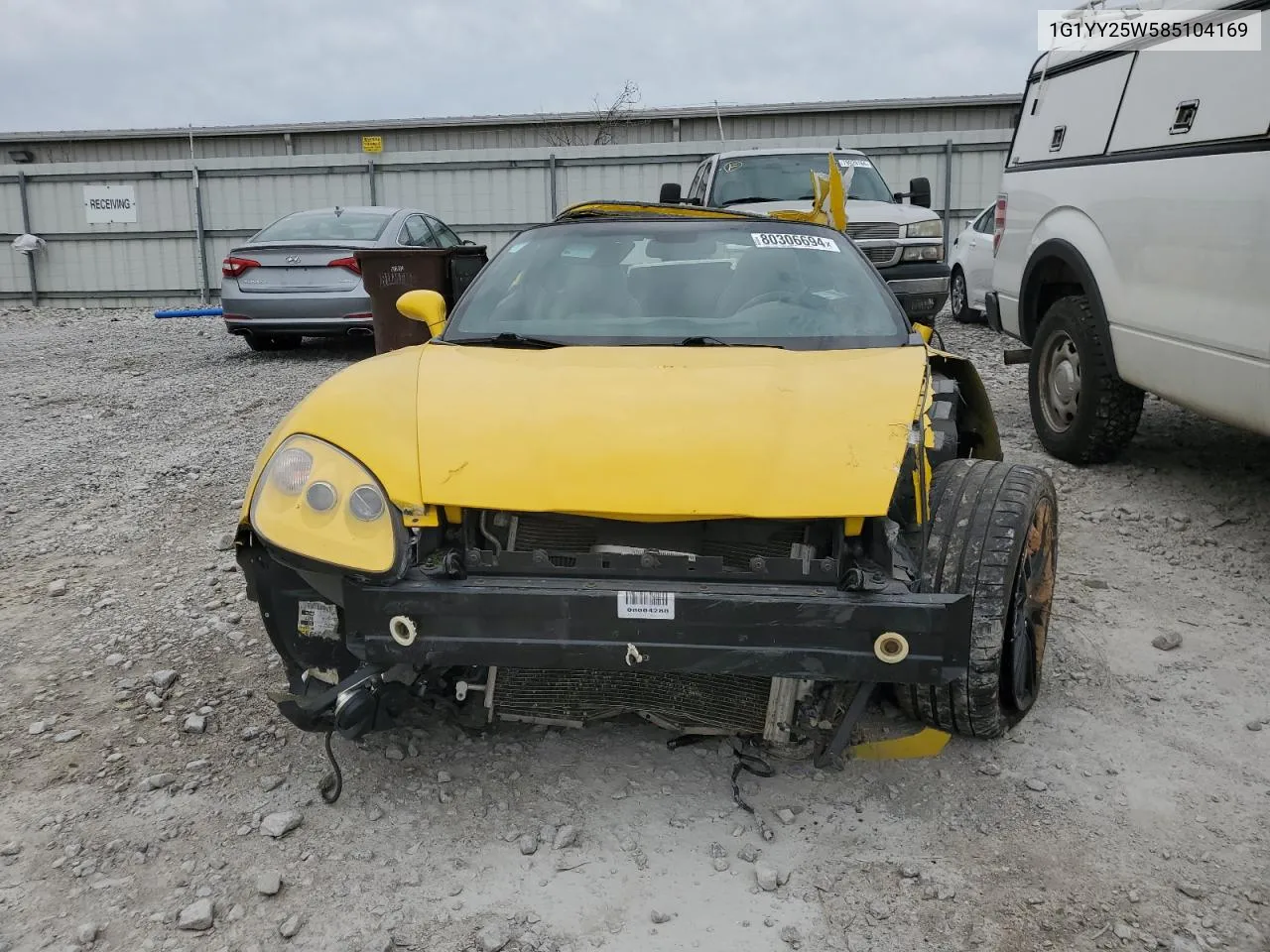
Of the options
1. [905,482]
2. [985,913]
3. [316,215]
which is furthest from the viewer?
[316,215]

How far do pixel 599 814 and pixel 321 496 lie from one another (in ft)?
3.63

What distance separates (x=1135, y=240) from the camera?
5043mm

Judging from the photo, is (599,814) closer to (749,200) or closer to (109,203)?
(749,200)

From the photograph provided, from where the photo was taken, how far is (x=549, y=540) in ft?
9.00

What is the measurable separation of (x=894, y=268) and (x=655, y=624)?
7.63 metres

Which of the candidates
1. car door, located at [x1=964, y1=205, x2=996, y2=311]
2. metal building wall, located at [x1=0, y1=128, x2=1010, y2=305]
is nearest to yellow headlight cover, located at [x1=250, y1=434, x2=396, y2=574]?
car door, located at [x1=964, y1=205, x2=996, y2=311]

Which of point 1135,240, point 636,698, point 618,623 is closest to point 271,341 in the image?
point 1135,240

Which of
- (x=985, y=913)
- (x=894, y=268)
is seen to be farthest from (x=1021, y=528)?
(x=894, y=268)

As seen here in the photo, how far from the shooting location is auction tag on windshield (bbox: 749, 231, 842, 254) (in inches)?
159

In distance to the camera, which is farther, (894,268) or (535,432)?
(894,268)

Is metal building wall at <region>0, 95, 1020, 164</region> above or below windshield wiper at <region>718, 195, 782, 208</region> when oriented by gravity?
above

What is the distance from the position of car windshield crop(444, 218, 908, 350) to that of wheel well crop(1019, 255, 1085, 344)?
7.54ft

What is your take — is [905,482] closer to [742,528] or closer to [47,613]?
[742,528]

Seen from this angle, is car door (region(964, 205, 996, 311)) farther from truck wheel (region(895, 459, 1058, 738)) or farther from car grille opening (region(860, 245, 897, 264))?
truck wheel (region(895, 459, 1058, 738))
